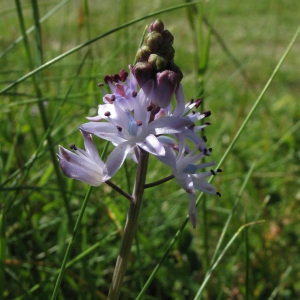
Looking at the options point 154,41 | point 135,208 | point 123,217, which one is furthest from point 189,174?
point 123,217

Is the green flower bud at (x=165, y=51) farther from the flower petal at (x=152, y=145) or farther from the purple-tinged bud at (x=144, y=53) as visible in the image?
the flower petal at (x=152, y=145)

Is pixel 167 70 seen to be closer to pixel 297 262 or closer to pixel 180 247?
pixel 180 247

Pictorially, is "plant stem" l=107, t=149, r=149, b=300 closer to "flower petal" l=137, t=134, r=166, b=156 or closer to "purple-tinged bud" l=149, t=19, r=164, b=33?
"flower petal" l=137, t=134, r=166, b=156

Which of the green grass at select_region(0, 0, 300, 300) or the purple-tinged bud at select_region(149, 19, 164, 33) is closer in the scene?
the purple-tinged bud at select_region(149, 19, 164, 33)

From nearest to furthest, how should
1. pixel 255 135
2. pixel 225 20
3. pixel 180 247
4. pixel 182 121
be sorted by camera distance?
pixel 182 121 < pixel 180 247 < pixel 255 135 < pixel 225 20

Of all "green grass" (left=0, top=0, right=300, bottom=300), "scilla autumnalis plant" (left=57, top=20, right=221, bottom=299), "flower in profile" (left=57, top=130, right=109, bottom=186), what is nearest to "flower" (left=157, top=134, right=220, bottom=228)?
"scilla autumnalis plant" (left=57, top=20, right=221, bottom=299)

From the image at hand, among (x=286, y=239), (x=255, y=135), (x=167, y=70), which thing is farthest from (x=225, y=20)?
(x=167, y=70)

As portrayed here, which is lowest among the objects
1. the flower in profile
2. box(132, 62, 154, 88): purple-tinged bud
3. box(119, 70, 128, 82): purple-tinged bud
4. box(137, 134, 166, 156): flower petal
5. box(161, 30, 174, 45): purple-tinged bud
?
the flower in profile
